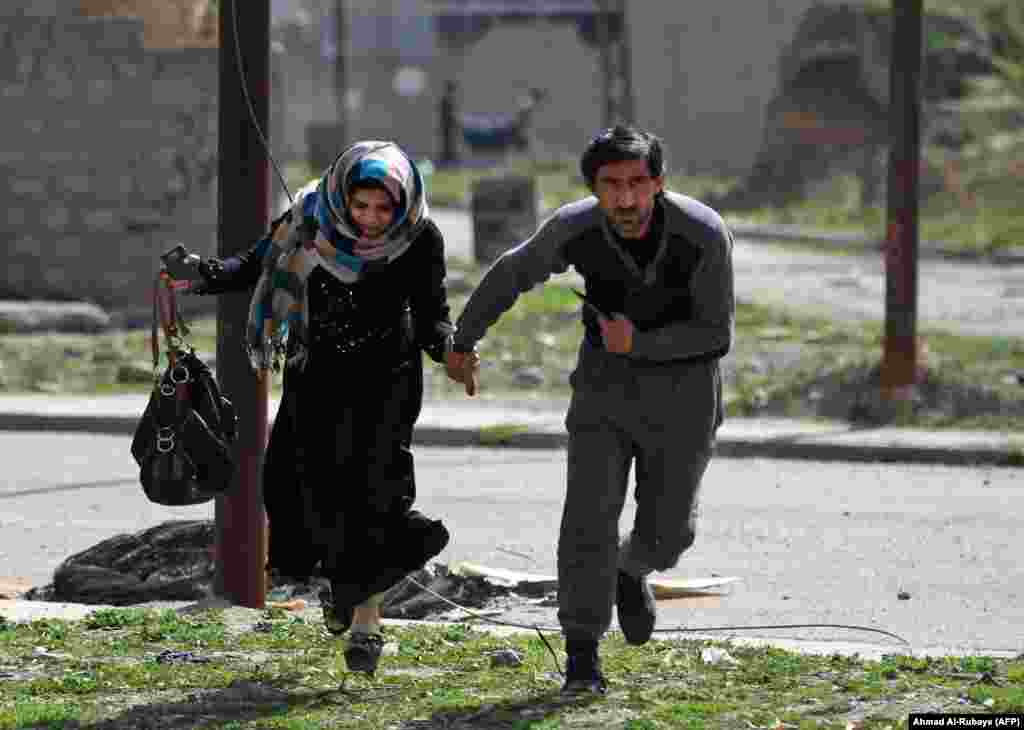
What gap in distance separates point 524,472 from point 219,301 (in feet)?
15.0

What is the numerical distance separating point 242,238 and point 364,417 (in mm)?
1065

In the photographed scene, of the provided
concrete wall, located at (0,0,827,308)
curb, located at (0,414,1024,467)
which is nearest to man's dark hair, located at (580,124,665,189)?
curb, located at (0,414,1024,467)

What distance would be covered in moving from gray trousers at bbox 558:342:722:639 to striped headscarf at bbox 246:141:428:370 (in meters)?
0.63

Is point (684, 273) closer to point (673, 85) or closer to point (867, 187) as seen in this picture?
point (867, 187)

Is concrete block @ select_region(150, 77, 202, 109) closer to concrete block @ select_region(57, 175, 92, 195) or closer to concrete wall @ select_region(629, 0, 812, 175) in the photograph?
concrete block @ select_region(57, 175, 92, 195)

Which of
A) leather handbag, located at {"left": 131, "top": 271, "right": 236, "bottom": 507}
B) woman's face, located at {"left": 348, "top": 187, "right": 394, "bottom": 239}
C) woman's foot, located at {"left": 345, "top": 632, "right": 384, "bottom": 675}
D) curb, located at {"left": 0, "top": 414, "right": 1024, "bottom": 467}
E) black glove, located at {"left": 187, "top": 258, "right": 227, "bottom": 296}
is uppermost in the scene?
woman's face, located at {"left": 348, "top": 187, "right": 394, "bottom": 239}

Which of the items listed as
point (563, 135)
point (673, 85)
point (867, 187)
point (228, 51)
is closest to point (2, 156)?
point (228, 51)

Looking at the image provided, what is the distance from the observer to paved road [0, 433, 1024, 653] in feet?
24.6

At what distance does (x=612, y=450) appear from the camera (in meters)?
5.86

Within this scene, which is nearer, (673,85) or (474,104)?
(673,85)

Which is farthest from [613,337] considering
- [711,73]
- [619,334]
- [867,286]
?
[711,73]

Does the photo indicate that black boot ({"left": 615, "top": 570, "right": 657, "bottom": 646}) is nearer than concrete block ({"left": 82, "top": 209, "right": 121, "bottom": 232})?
Yes

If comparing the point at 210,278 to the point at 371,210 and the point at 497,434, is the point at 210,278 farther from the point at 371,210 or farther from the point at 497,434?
the point at 497,434

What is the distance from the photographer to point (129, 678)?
582 centimetres
